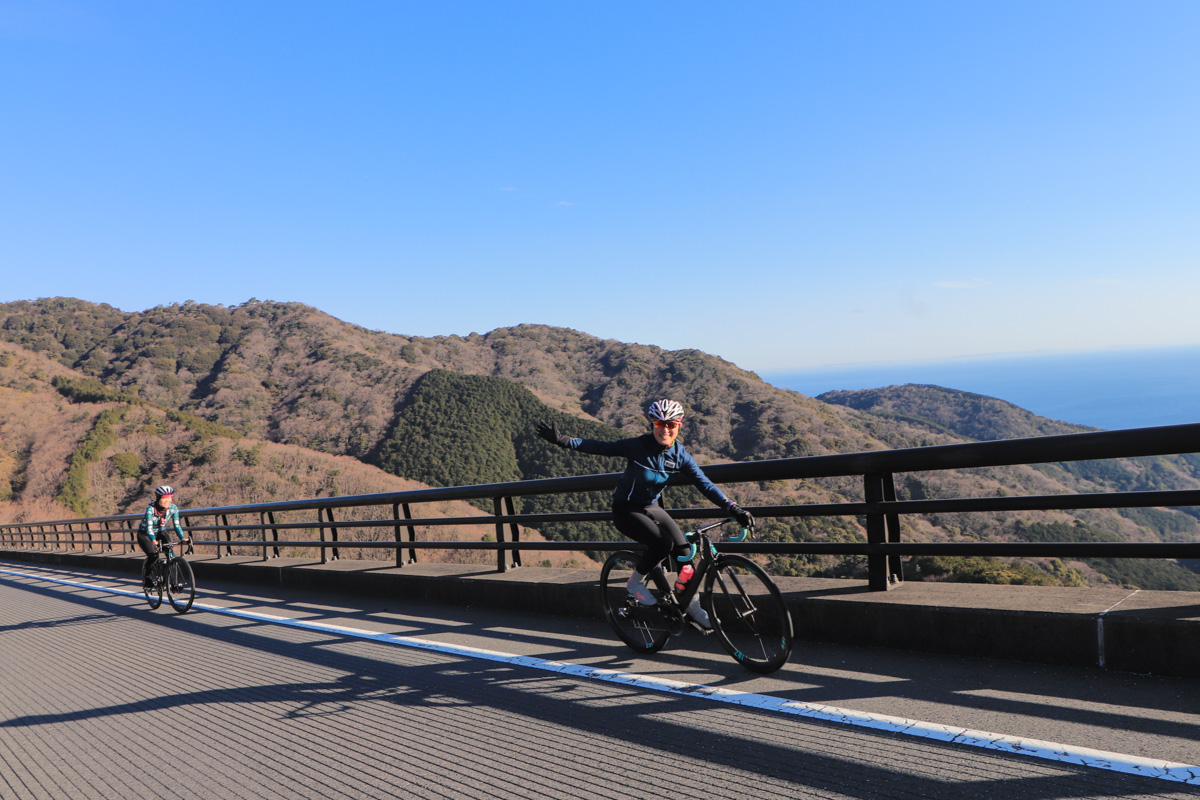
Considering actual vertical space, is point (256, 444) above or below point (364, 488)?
above

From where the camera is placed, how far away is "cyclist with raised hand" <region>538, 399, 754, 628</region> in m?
5.29

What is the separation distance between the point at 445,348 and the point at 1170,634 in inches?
7297

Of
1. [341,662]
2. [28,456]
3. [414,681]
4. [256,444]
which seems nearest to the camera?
[414,681]

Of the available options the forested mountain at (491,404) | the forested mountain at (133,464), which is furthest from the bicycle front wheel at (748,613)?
the forested mountain at (133,464)

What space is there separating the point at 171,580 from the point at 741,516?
26.8 feet

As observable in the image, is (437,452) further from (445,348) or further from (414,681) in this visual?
(414,681)

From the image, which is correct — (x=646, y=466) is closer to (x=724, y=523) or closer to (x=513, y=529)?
(x=724, y=523)

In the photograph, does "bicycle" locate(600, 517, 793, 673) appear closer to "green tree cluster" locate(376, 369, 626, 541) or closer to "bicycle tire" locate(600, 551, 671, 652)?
"bicycle tire" locate(600, 551, 671, 652)

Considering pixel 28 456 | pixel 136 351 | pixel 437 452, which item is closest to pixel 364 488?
pixel 437 452

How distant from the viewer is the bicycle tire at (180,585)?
9.58 meters

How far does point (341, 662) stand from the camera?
605cm

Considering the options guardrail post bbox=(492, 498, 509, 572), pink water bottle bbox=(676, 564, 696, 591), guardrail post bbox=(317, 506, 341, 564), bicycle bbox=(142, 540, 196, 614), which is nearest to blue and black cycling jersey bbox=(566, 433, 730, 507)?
pink water bottle bbox=(676, 564, 696, 591)

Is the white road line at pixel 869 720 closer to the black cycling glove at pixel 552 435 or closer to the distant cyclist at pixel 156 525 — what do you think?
the black cycling glove at pixel 552 435

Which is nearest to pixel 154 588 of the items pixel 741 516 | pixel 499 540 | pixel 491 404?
pixel 499 540
